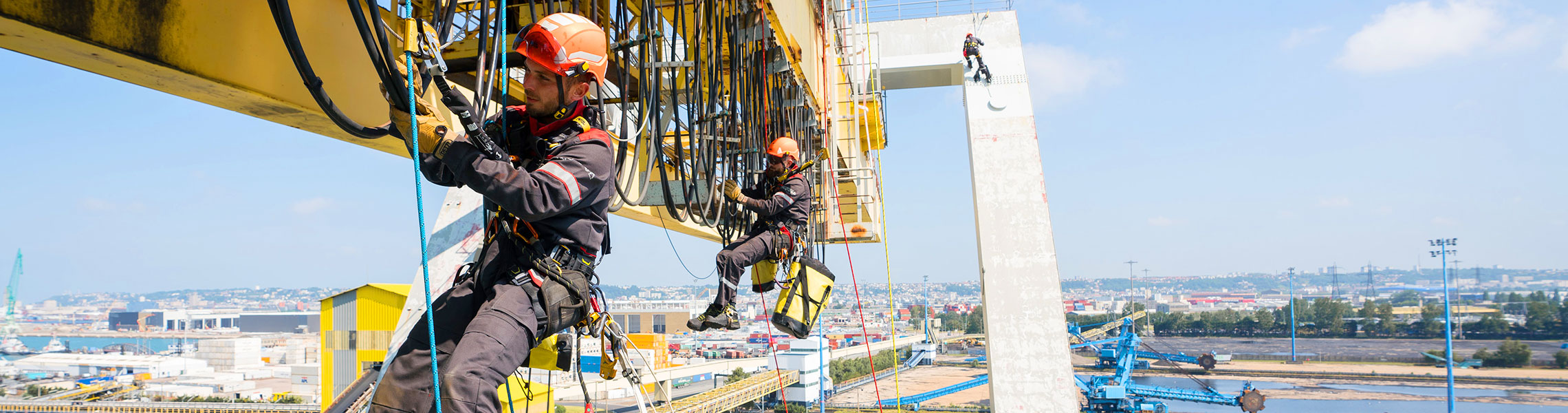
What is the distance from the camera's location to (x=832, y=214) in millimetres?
9664

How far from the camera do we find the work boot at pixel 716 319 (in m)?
5.28

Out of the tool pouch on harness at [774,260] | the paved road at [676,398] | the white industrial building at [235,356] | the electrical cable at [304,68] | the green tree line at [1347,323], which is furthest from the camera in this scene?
the green tree line at [1347,323]

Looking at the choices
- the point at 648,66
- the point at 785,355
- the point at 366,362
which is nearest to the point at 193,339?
the point at 785,355

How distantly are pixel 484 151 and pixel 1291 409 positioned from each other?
114 ft

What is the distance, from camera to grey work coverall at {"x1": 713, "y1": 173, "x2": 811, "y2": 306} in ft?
16.3

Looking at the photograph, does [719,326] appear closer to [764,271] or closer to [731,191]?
[764,271]

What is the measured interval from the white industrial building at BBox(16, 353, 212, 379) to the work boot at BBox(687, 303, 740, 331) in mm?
38876

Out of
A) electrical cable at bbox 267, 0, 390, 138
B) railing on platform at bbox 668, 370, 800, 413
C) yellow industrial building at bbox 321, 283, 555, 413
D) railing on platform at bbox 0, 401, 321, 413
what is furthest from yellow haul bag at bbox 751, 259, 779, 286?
railing on platform at bbox 0, 401, 321, 413

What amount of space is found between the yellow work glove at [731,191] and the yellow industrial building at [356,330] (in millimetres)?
2804

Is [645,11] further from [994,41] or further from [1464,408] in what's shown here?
[1464,408]

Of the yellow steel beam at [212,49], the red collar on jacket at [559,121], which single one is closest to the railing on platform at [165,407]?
the yellow steel beam at [212,49]

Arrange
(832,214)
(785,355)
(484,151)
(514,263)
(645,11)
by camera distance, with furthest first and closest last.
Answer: (785,355) → (832,214) → (645,11) → (514,263) → (484,151)

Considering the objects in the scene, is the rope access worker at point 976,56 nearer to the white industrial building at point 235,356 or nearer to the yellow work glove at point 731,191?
the yellow work glove at point 731,191

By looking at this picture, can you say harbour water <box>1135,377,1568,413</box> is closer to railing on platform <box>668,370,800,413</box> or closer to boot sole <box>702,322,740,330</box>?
railing on platform <box>668,370,800,413</box>
